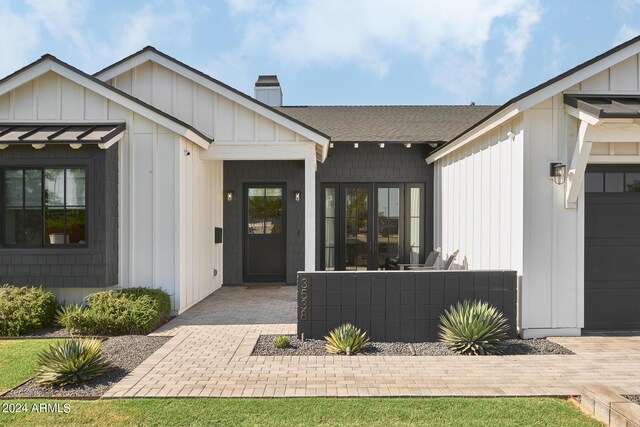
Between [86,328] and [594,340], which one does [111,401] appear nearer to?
[86,328]

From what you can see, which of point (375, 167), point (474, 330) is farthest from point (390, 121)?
point (474, 330)

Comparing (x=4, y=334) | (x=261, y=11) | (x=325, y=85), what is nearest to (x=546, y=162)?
(x=4, y=334)

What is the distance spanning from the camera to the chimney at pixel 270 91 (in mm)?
15352

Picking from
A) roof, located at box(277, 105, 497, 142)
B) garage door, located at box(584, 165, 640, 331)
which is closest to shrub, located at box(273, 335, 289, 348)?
garage door, located at box(584, 165, 640, 331)

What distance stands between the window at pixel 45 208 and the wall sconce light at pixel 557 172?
23.7ft

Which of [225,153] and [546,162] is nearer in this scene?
[546,162]

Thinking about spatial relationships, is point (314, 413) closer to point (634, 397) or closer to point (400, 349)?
point (400, 349)

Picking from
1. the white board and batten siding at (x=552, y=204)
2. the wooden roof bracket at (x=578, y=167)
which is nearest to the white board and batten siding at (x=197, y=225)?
the white board and batten siding at (x=552, y=204)

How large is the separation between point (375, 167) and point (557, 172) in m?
5.64

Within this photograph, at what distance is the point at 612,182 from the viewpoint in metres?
6.98

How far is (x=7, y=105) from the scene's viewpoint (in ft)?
26.3

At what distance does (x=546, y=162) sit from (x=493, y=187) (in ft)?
3.70

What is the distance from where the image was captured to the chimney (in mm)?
15352

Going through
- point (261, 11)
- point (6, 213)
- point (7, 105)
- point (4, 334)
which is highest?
point (261, 11)
